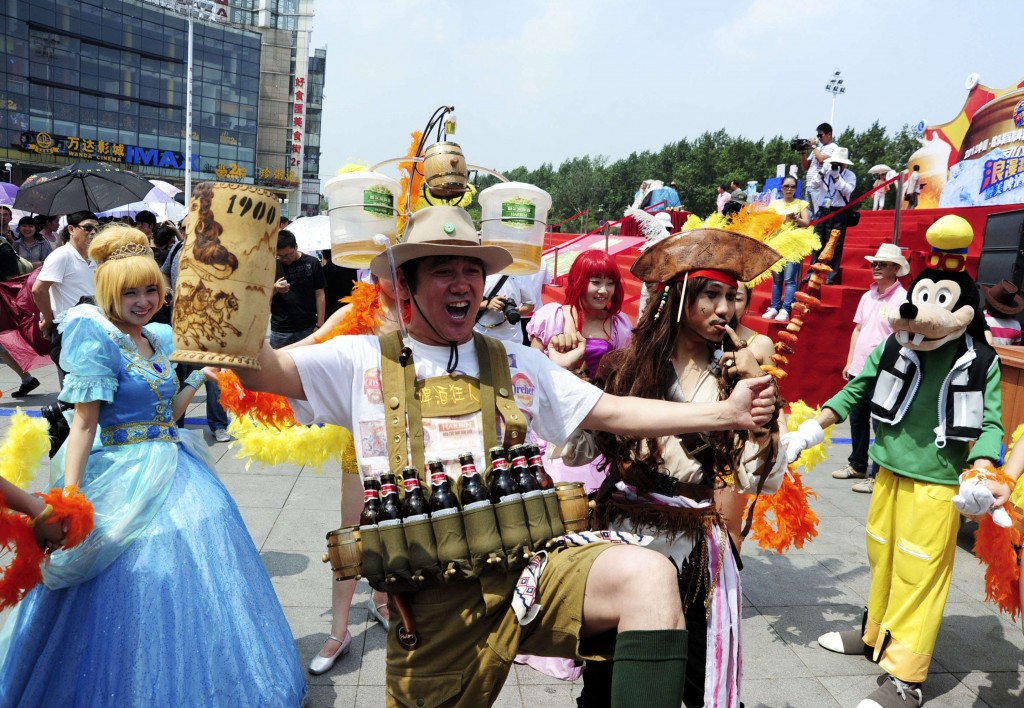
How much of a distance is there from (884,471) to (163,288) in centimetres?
366

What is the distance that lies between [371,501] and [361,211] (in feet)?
2.95

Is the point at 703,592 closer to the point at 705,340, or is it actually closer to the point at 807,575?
the point at 705,340

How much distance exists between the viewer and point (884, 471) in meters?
3.75

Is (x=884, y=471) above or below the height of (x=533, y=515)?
below

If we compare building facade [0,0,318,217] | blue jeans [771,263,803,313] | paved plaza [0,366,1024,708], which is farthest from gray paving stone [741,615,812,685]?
building facade [0,0,318,217]

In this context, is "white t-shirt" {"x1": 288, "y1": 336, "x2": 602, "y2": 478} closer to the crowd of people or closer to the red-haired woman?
the crowd of people

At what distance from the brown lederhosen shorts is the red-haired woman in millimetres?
2201

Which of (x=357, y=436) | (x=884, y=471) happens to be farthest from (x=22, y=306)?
(x=884, y=471)

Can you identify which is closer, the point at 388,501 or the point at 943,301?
the point at 388,501

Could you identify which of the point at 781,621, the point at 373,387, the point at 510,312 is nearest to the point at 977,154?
the point at 510,312

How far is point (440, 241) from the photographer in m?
2.09

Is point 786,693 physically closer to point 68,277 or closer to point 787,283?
point 68,277

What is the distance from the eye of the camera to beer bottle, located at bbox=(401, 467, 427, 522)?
1.89m

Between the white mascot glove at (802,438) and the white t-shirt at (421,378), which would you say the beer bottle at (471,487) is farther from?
the white mascot glove at (802,438)
